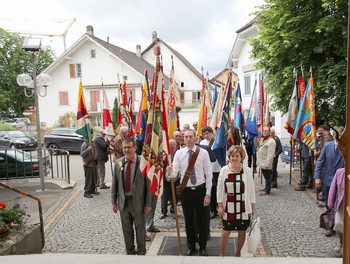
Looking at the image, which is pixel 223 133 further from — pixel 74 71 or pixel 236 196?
pixel 74 71

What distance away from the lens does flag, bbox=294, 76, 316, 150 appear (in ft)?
27.1

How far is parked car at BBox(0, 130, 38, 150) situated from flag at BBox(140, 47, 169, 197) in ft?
66.0

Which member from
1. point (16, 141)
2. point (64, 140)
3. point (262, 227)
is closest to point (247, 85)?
point (64, 140)

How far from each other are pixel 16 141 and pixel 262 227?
2133cm

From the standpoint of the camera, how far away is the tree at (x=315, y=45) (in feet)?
31.1

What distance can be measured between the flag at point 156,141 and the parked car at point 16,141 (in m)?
20.1

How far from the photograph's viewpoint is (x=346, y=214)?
6.68 feet

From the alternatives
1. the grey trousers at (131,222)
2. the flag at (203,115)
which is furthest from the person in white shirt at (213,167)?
the flag at (203,115)

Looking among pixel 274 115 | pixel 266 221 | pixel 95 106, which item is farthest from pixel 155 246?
pixel 95 106

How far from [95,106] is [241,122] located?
97.4 ft

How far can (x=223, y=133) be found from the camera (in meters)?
6.94

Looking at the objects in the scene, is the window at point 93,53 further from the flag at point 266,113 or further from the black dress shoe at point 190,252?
the black dress shoe at point 190,252

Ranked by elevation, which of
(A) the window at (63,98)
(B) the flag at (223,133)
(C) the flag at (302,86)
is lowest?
(B) the flag at (223,133)

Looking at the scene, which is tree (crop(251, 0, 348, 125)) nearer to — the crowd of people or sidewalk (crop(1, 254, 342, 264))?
the crowd of people
